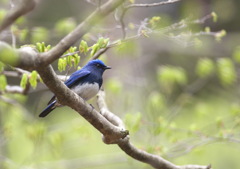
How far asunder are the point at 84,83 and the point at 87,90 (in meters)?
0.16

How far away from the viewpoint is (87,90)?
4535 mm

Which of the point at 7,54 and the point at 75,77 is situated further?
the point at 75,77

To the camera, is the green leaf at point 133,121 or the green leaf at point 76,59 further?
the green leaf at point 133,121

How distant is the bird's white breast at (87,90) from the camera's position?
14.9 ft

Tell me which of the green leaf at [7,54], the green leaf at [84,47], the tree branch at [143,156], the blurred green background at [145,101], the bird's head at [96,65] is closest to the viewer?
the green leaf at [7,54]

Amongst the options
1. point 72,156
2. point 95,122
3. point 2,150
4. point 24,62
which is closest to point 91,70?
point 95,122

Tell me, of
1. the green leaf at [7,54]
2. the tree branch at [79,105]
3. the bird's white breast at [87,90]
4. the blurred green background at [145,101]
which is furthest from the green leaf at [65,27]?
the green leaf at [7,54]

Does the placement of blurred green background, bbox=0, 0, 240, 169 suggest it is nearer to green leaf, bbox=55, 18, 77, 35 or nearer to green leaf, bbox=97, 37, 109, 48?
green leaf, bbox=55, 18, 77, 35

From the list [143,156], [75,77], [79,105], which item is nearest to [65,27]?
[75,77]

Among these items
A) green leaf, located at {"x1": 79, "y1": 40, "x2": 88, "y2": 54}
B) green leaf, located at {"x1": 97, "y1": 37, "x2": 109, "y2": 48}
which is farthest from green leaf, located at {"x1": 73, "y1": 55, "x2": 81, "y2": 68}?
green leaf, located at {"x1": 97, "y1": 37, "x2": 109, "y2": 48}

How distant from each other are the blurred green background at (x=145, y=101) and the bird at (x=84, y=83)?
488 millimetres

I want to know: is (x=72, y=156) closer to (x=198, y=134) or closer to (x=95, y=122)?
(x=198, y=134)

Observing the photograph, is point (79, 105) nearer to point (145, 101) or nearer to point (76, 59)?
point (76, 59)

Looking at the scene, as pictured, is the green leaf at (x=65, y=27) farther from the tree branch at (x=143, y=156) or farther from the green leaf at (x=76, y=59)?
the green leaf at (x=76, y=59)
